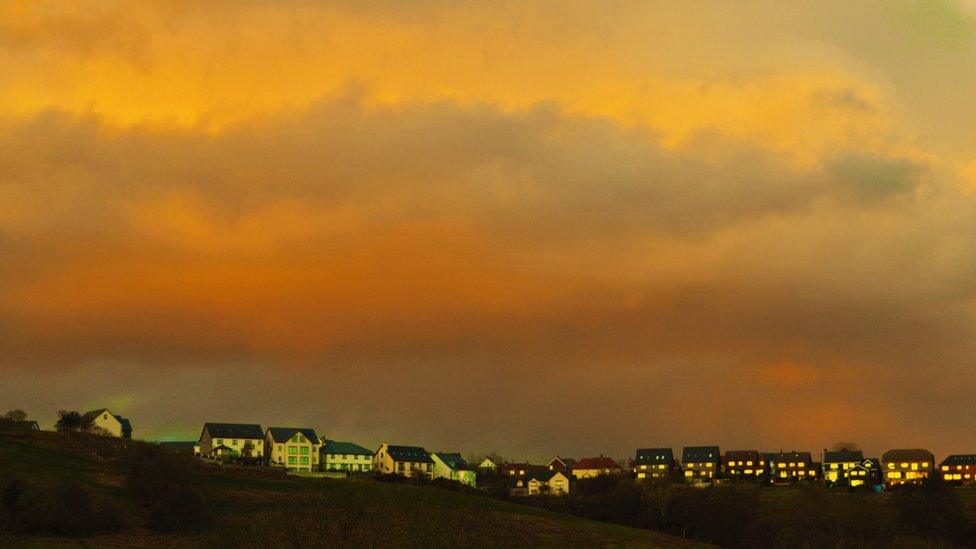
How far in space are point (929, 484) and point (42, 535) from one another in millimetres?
112904

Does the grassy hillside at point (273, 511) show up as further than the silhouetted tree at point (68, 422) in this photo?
No

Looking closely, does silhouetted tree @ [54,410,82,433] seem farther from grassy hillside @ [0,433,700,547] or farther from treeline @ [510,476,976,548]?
treeline @ [510,476,976,548]

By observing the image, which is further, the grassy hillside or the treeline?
the treeline

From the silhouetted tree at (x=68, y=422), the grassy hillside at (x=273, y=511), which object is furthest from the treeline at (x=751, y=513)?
the silhouetted tree at (x=68, y=422)

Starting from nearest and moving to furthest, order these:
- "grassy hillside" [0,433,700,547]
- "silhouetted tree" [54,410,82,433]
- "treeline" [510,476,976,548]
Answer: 1. "grassy hillside" [0,433,700,547]
2. "treeline" [510,476,976,548]
3. "silhouetted tree" [54,410,82,433]

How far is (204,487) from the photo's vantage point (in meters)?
103

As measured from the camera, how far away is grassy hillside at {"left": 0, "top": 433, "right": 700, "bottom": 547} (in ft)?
161

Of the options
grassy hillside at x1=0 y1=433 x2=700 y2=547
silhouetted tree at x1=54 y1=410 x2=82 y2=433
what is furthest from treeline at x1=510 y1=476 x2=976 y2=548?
silhouetted tree at x1=54 y1=410 x2=82 y2=433

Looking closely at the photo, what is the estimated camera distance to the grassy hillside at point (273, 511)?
161 feet

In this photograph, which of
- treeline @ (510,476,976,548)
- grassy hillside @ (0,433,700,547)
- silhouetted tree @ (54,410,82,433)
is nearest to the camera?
grassy hillside @ (0,433,700,547)

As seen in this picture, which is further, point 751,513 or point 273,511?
point 751,513

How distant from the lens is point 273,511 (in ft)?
183

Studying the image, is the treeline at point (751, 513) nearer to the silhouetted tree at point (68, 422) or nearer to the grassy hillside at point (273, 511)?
the grassy hillside at point (273, 511)

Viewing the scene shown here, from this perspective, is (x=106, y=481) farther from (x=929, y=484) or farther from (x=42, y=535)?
(x=929, y=484)
